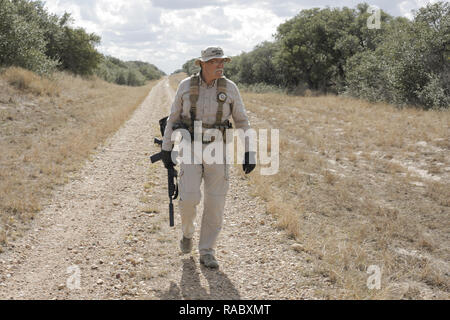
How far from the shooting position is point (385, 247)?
15.9 ft

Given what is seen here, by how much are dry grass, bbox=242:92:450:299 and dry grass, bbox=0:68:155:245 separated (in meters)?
3.94

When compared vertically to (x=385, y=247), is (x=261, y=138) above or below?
above

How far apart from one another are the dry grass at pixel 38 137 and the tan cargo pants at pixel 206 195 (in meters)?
2.48

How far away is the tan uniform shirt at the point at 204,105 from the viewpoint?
3.95 m

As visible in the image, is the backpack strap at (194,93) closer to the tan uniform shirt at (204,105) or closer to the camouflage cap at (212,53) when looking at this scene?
the tan uniform shirt at (204,105)

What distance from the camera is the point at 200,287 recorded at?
3816mm

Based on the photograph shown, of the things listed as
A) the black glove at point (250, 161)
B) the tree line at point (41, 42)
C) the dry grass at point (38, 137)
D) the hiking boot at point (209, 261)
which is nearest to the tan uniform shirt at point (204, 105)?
the black glove at point (250, 161)

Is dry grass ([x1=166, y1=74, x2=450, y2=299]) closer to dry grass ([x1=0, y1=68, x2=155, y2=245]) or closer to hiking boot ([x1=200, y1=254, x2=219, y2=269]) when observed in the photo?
hiking boot ([x1=200, y1=254, x2=219, y2=269])

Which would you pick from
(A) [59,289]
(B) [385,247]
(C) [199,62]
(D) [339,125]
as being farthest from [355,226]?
(D) [339,125]

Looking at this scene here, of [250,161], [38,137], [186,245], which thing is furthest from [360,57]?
[186,245]

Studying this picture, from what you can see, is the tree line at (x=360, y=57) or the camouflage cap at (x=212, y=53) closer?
the camouflage cap at (x=212, y=53)

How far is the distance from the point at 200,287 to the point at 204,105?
1938mm
